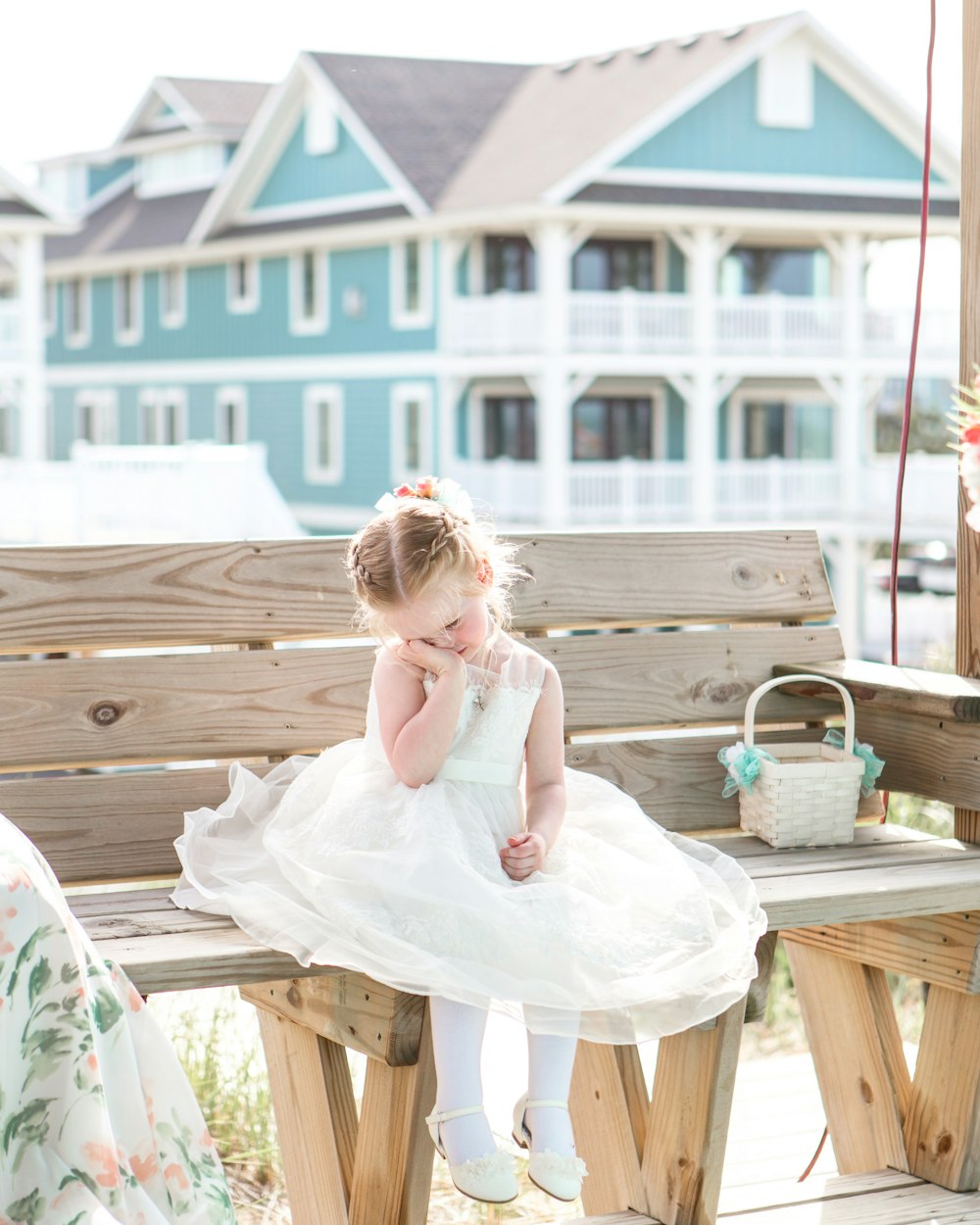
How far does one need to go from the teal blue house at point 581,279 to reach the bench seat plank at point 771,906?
48.9ft

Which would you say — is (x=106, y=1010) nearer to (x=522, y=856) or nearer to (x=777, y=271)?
(x=522, y=856)

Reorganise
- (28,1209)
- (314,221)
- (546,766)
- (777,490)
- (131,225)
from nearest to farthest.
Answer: (28,1209) < (546,766) < (777,490) < (314,221) < (131,225)

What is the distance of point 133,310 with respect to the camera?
21984 millimetres

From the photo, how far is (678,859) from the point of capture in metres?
2.06

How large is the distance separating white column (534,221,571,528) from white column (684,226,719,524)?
1458 mm

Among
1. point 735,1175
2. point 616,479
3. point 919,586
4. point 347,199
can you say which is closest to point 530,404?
point 616,479

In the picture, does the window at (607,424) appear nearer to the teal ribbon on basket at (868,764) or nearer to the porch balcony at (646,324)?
the porch balcony at (646,324)

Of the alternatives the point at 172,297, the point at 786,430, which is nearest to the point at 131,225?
the point at 172,297

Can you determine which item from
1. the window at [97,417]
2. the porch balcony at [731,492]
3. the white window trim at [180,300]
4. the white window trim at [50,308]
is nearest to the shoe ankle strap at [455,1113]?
the porch balcony at [731,492]

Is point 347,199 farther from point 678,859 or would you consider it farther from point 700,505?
point 678,859

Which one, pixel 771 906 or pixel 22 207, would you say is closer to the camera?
pixel 771 906

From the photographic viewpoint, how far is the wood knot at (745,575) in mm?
2727

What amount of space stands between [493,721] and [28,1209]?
0.81 metres

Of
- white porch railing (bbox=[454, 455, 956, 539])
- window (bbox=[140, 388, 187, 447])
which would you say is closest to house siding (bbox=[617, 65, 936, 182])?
white porch railing (bbox=[454, 455, 956, 539])
